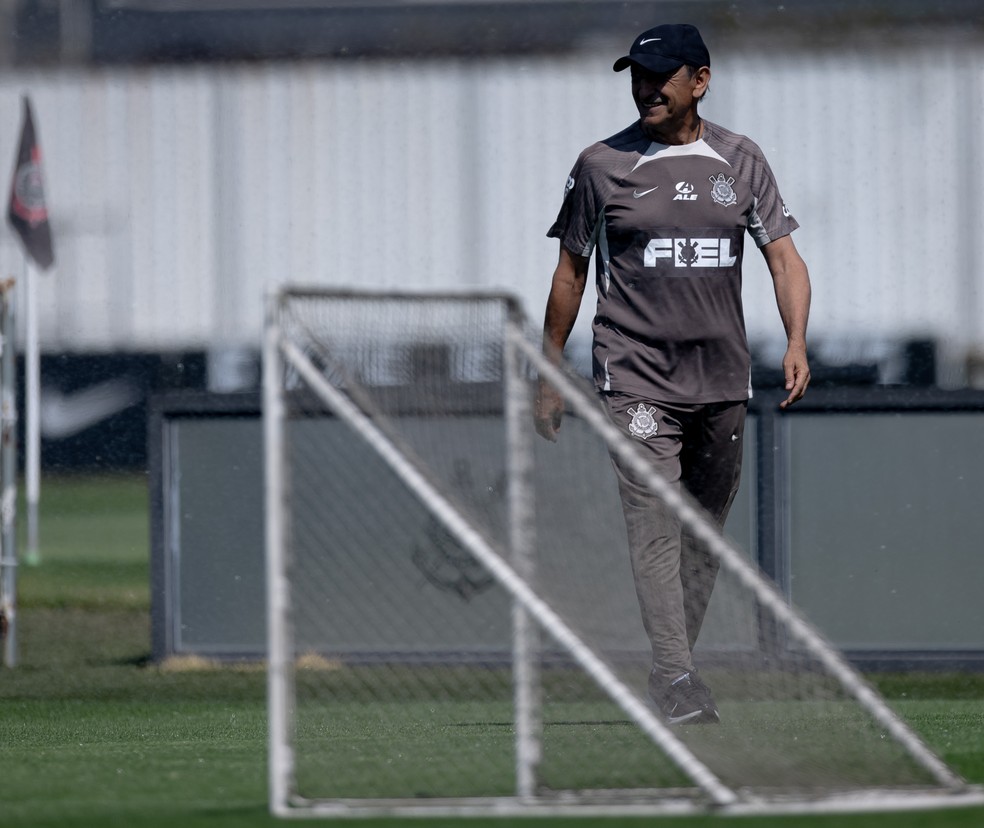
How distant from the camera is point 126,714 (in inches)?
213

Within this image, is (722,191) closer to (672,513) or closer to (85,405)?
(672,513)

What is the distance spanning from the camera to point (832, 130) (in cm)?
838

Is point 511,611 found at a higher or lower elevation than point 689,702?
higher

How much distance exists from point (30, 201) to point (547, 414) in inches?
187

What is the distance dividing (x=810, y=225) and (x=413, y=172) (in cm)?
171

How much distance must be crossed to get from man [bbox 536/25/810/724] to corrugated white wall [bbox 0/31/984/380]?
367 centimetres

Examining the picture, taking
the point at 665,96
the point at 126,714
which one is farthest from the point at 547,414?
the point at 126,714

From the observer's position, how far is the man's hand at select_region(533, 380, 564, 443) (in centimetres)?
407

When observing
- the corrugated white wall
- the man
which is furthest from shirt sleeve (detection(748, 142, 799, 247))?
the corrugated white wall

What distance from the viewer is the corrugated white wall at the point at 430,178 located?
8.20 meters

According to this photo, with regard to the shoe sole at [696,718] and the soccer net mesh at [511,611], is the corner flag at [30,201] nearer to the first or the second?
the soccer net mesh at [511,611]

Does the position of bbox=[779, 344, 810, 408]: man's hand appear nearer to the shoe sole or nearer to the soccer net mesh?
the soccer net mesh

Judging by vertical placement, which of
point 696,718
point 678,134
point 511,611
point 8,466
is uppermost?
point 678,134

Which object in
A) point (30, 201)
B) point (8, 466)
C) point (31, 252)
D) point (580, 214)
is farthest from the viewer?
point (31, 252)
